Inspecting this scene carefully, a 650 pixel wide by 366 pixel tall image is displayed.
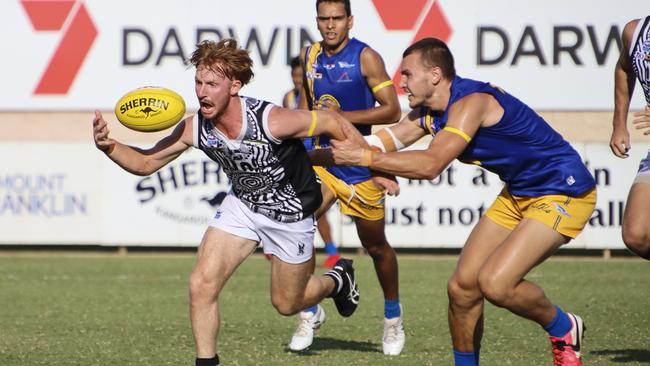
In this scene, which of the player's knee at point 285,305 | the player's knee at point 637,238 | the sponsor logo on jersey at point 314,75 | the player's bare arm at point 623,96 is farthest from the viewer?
the sponsor logo on jersey at point 314,75

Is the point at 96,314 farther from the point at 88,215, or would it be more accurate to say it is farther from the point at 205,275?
the point at 88,215

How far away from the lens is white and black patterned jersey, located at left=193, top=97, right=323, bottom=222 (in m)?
6.70

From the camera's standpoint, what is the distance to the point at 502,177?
22.8ft

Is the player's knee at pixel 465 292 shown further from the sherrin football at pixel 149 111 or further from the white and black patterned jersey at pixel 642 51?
the white and black patterned jersey at pixel 642 51

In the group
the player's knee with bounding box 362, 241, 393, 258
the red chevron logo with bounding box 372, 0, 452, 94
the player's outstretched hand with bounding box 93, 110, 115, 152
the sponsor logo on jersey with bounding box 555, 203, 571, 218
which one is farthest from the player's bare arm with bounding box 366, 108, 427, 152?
the red chevron logo with bounding box 372, 0, 452, 94

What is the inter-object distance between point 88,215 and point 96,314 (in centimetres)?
667

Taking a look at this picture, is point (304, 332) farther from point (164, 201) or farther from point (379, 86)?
point (164, 201)

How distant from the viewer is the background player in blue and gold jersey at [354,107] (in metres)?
8.65

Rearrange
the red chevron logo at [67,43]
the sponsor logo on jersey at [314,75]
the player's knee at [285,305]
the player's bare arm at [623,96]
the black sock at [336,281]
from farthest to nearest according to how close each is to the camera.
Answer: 1. the red chevron logo at [67,43]
2. the sponsor logo on jersey at [314,75]
3. the black sock at [336,281]
4. the player's bare arm at [623,96]
5. the player's knee at [285,305]

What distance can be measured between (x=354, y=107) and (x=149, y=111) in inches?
92.0

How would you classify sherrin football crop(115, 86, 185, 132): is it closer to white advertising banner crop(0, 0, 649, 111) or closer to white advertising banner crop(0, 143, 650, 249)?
white advertising banner crop(0, 143, 650, 249)

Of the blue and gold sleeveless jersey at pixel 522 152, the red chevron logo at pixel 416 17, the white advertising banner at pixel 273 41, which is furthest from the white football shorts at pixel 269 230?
the red chevron logo at pixel 416 17

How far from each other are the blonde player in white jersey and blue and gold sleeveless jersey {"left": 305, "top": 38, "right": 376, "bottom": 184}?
6.37 ft

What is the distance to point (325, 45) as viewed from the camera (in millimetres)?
8930
